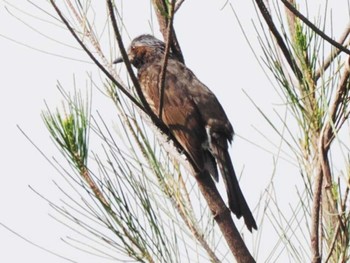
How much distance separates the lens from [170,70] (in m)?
4.73

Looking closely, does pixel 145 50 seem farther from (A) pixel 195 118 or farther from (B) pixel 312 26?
(B) pixel 312 26

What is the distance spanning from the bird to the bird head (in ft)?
0.65

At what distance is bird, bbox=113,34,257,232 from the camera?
161 inches

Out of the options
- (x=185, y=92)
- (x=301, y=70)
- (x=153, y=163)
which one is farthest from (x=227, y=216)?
(x=185, y=92)

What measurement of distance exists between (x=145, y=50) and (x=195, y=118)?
104cm

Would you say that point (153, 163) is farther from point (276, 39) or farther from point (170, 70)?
point (170, 70)

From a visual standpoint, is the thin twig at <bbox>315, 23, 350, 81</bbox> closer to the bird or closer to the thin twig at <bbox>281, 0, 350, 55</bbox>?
the thin twig at <bbox>281, 0, 350, 55</bbox>

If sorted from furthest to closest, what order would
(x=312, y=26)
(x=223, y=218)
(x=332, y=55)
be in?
1. (x=223, y=218)
2. (x=332, y=55)
3. (x=312, y=26)

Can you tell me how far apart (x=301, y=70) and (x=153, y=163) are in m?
0.95

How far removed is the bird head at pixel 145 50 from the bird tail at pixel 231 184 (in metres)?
1.17

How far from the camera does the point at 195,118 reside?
4555mm

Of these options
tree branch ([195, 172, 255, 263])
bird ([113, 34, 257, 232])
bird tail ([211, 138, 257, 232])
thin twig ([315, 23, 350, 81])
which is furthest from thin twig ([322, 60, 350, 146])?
bird ([113, 34, 257, 232])

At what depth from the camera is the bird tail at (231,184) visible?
3.63 metres

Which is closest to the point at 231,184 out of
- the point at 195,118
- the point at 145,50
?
the point at 195,118
